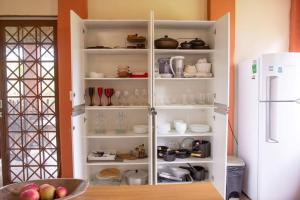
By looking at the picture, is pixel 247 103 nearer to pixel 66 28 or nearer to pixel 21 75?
pixel 66 28

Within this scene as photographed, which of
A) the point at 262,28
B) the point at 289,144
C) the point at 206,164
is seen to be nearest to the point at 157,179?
the point at 206,164

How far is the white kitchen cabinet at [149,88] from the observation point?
283cm

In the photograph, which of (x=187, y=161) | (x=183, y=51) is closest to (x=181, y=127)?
(x=187, y=161)

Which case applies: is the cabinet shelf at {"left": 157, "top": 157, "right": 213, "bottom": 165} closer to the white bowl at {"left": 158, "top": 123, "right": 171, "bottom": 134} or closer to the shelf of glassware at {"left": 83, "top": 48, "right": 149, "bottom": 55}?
the white bowl at {"left": 158, "top": 123, "right": 171, "bottom": 134}

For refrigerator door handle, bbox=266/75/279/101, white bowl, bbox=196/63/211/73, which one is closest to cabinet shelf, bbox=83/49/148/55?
white bowl, bbox=196/63/211/73

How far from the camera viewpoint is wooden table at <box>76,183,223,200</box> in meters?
1.33

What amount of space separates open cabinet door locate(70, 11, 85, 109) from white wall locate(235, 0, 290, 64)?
196 centimetres

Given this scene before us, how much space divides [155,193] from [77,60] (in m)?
1.82

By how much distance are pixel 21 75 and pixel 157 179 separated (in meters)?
2.15

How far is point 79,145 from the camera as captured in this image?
9.12 ft

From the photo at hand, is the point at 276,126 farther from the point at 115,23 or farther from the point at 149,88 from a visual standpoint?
the point at 115,23

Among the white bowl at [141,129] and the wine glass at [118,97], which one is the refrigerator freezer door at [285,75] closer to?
the white bowl at [141,129]

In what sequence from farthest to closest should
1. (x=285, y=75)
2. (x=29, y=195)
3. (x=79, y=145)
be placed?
(x=79, y=145), (x=285, y=75), (x=29, y=195)

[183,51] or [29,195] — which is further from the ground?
[183,51]
